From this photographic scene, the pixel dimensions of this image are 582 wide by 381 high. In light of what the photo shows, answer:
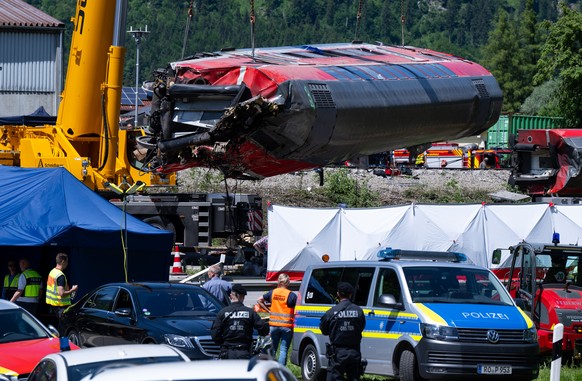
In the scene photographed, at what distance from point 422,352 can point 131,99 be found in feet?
202

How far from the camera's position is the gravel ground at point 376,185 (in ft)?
155

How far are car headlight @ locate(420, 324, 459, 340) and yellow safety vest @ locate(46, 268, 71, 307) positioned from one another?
640 cm

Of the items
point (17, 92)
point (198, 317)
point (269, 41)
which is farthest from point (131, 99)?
point (269, 41)

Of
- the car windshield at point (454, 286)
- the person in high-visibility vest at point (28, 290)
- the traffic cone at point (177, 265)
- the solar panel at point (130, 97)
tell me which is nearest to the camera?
the car windshield at point (454, 286)

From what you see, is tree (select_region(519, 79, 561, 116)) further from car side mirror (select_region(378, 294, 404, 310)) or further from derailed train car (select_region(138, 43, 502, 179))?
car side mirror (select_region(378, 294, 404, 310))

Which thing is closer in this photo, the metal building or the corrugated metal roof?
the corrugated metal roof

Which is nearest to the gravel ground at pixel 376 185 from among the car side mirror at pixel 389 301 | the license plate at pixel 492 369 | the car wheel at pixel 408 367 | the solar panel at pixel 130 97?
the solar panel at pixel 130 97

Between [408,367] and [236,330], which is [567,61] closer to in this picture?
[408,367]

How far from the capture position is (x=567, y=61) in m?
50.2

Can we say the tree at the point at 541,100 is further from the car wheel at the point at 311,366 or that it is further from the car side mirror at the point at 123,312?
the car side mirror at the point at 123,312

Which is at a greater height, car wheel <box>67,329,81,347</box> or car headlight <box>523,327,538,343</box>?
car headlight <box>523,327,538,343</box>

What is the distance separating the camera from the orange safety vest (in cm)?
1499

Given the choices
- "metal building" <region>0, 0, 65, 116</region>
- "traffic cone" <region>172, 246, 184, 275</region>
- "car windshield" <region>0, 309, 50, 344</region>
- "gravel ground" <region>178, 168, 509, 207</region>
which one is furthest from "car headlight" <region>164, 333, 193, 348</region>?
"metal building" <region>0, 0, 65, 116</region>

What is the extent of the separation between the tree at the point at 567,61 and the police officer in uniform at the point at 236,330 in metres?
39.2
